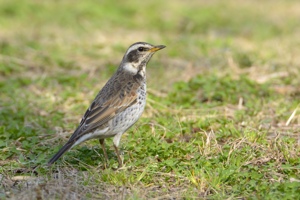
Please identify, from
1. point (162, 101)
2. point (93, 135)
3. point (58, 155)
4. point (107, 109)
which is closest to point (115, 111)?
point (107, 109)

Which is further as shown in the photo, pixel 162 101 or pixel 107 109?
pixel 162 101

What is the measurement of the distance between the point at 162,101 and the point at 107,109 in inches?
99.9

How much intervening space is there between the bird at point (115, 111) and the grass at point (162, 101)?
353 mm

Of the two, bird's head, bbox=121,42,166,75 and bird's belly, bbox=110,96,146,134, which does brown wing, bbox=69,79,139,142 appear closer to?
bird's belly, bbox=110,96,146,134

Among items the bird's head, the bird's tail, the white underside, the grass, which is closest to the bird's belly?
the white underside

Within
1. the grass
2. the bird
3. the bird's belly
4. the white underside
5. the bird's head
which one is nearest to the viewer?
the grass

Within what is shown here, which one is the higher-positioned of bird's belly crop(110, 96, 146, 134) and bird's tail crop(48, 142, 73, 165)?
bird's belly crop(110, 96, 146, 134)

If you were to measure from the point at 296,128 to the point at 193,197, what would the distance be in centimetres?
284

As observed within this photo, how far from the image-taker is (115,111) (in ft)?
23.5

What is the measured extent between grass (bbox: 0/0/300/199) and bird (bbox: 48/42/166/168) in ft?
1.16

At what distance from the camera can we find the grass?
6.41 metres

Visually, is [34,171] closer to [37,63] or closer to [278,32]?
[37,63]

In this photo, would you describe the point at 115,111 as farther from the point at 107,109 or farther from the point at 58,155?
the point at 58,155

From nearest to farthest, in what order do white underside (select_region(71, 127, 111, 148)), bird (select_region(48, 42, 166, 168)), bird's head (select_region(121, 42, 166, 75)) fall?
white underside (select_region(71, 127, 111, 148)) → bird (select_region(48, 42, 166, 168)) → bird's head (select_region(121, 42, 166, 75))
